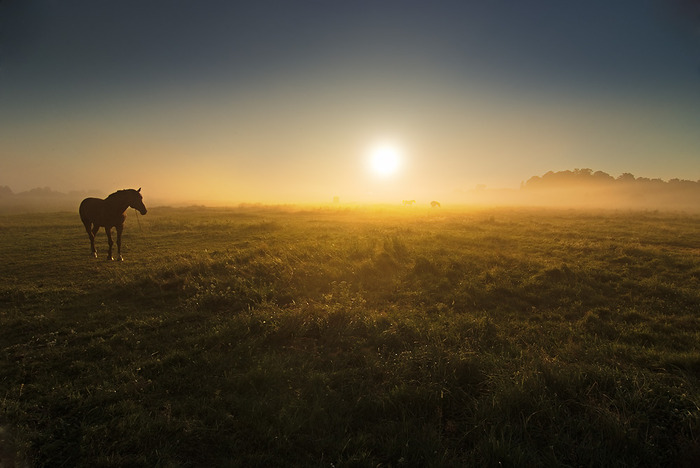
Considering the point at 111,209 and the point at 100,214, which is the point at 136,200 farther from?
the point at 100,214

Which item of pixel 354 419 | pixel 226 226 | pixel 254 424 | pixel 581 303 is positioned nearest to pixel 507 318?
pixel 581 303

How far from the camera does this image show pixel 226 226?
29.6 meters

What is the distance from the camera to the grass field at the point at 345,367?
12.2 ft

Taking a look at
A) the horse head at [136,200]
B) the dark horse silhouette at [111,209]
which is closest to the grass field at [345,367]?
the dark horse silhouette at [111,209]

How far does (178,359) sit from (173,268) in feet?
22.4

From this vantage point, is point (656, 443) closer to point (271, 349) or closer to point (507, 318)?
point (507, 318)

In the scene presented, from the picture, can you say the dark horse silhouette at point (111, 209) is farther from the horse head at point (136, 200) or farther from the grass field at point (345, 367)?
the grass field at point (345, 367)

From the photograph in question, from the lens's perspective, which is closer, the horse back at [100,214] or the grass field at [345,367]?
the grass field at [345,367]

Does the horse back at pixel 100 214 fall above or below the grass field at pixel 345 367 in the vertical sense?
above

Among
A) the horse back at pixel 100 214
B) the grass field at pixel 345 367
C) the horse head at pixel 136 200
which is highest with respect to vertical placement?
the horse head at pixel 136 200

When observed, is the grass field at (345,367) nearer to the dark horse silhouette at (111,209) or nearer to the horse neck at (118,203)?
the dark horse silhouette at (111,209)

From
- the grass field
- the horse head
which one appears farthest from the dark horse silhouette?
the grass field

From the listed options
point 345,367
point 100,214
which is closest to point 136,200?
point 100,214

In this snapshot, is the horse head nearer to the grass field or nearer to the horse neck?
the horse neck
